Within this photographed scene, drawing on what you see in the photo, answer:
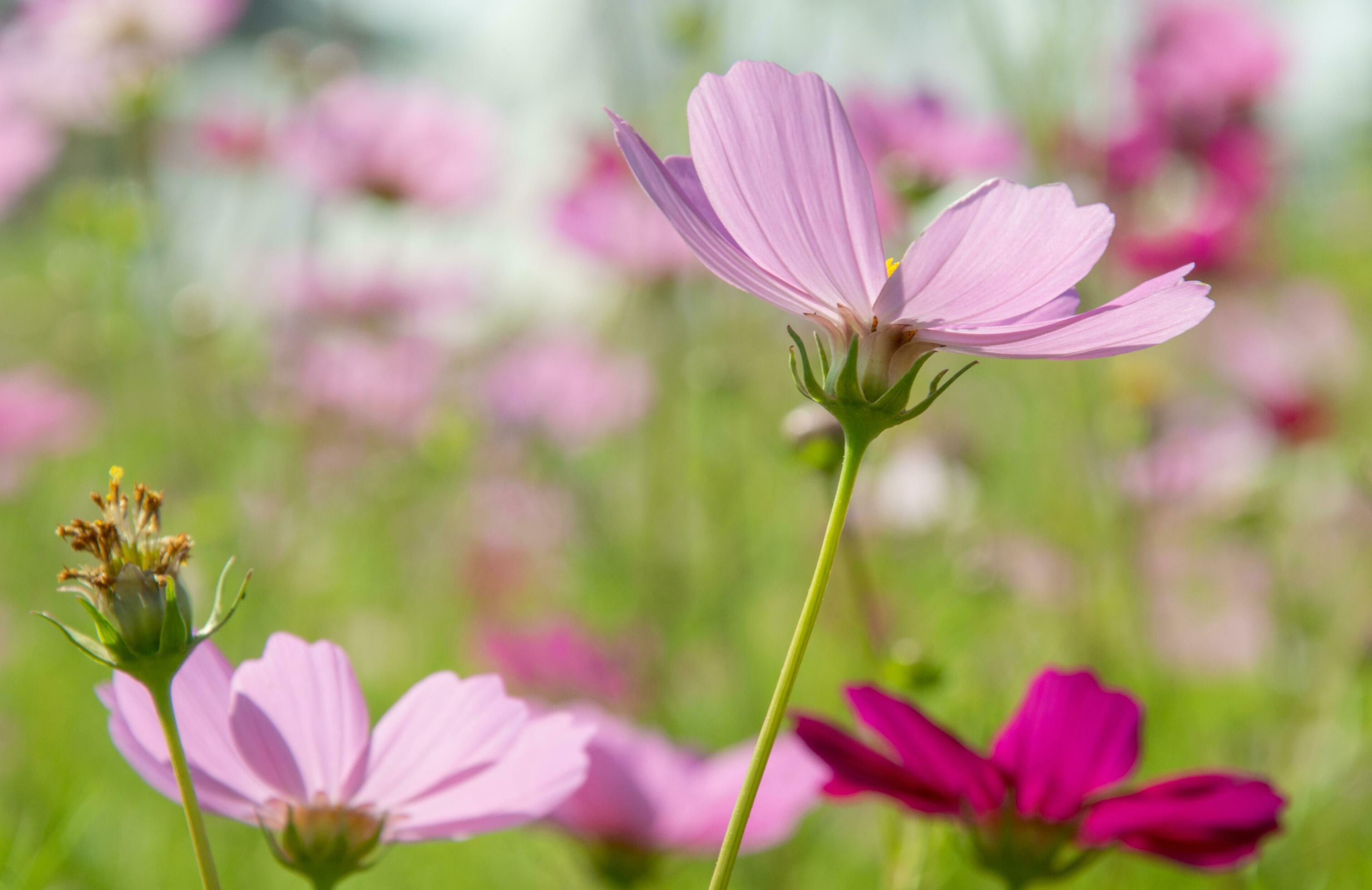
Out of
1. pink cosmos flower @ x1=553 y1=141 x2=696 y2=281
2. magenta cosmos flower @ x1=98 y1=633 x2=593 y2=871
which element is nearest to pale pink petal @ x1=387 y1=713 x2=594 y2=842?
magenta cosmos flower @ x1=98 y1=633 x2=593 y2=871

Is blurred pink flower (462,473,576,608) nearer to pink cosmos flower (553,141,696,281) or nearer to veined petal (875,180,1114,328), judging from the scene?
pink cosmos flower (553,141,696,281)

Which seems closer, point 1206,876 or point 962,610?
point 1206,876

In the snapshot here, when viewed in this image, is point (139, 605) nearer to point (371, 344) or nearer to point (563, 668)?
point (563, 668)

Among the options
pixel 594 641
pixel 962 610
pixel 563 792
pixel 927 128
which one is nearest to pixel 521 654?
pixel 594 641

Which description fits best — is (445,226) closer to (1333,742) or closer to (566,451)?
(566,451)

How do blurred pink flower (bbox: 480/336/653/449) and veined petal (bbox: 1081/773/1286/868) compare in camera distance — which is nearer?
veined petal (bbox: 1081/773/1286/868)

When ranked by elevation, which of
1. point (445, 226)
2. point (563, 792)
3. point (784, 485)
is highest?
point (445, 226)

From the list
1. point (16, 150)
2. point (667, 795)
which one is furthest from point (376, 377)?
point (667, 795)
